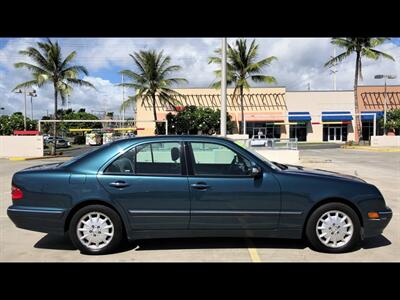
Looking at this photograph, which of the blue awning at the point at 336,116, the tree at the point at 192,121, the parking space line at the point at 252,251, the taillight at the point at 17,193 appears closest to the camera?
the parking space line at the point at 252,251

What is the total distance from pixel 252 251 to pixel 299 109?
48341mm

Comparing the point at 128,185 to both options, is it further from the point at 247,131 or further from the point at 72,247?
the point at 247,131

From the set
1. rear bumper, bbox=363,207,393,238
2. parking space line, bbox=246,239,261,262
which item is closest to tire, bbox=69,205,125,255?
parking space line, bbox=246,239,261,262

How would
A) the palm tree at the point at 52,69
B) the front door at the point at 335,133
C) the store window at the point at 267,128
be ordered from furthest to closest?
1. the front door at the point at 335,133
2. the store window at the point at 267,128
3. the palm tree at the point at 52,69

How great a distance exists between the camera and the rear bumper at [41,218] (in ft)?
16.2

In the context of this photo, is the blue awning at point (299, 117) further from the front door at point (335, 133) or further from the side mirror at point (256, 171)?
the side mirror at point (256, 171)

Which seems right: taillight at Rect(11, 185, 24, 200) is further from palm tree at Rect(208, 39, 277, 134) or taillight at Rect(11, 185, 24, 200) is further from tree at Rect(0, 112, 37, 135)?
tree at Rect(0, 112, 37, 135)

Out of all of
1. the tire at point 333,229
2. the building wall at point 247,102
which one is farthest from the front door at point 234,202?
the building wall at point 247,102

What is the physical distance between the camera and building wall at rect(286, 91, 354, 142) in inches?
2015

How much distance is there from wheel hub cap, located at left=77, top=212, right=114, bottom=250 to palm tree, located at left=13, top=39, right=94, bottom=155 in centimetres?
2383

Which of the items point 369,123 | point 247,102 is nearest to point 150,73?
point 247,102

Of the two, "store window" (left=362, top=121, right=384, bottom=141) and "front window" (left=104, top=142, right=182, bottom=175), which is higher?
"store window" (left=362, top=121, right=384, bottom=141)

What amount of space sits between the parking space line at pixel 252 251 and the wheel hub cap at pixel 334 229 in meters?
0.85
